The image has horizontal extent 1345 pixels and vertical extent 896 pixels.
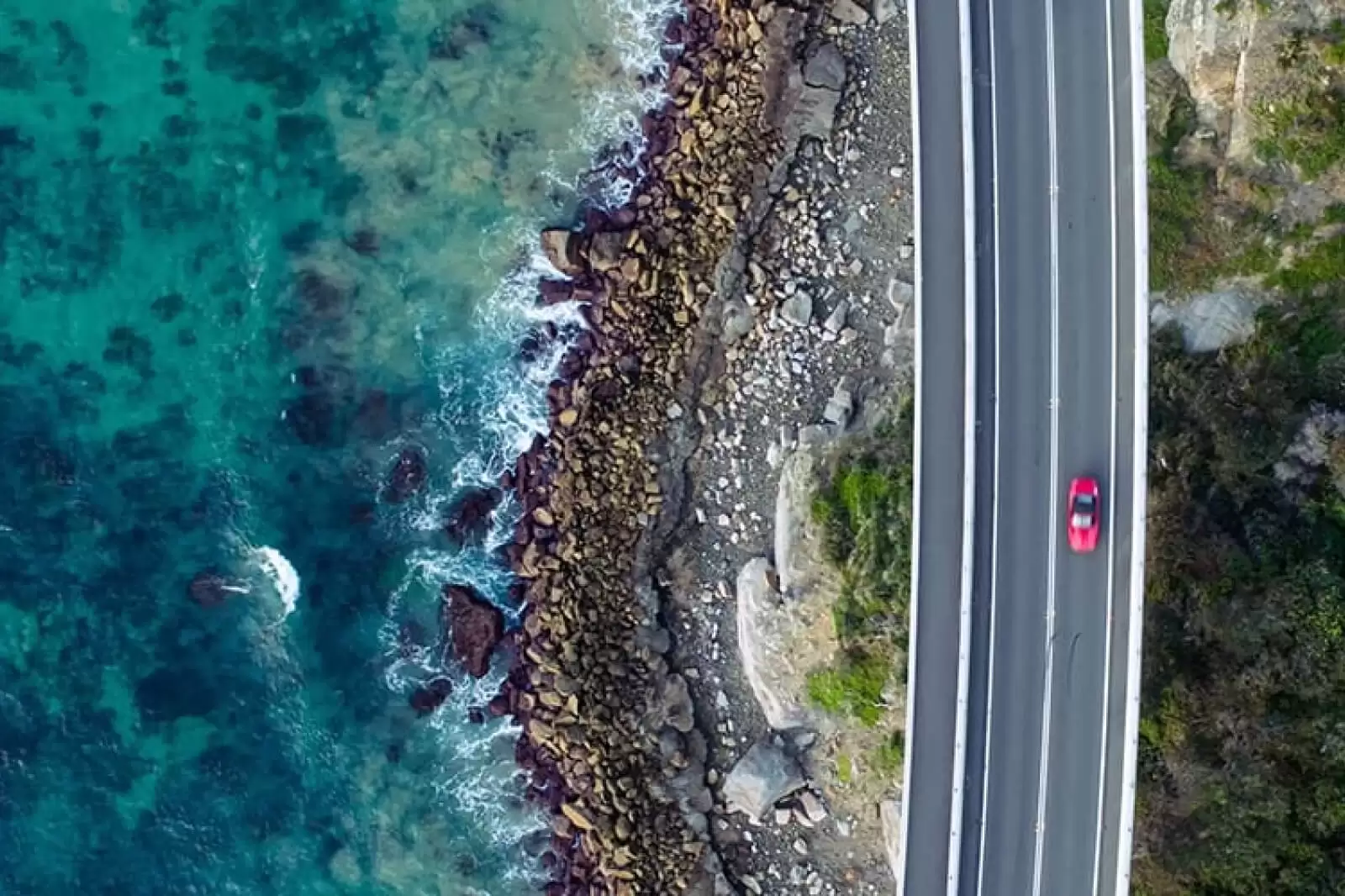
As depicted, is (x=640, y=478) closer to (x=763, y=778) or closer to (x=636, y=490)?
(x=636, y=490)

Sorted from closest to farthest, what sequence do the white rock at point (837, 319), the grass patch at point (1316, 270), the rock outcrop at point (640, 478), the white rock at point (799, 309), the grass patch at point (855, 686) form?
the grass patch at point (1316, 270)
the grass patch at point (855, 686)
the white rock at point (837, 319)
the white rock at point (799, 309)
the rock outcrop at point (640, 478)

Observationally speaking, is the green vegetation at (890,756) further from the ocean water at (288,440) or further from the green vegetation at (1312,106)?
the green vegetation at (1312,106)

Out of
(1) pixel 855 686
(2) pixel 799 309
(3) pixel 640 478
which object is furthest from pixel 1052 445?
(3) pixel 640 478

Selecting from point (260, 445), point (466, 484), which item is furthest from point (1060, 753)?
point (260, 445)

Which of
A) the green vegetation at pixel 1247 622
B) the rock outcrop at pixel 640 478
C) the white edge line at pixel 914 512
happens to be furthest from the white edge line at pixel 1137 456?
the rock outcrop at pixel 640 478

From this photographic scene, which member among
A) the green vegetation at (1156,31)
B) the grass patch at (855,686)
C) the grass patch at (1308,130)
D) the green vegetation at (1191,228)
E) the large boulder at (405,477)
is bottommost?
the grass patch at (855,686)
